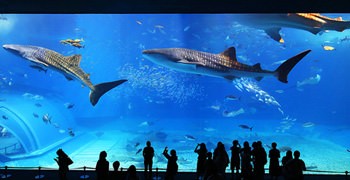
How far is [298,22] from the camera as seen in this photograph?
7.14m

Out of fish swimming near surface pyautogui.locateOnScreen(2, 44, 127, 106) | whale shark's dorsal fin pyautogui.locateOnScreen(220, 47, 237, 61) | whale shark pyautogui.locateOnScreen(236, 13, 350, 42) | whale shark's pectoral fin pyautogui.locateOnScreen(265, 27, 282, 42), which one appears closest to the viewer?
whale shark pyautogui.locateOnScreen(236, 13, 350, 42)

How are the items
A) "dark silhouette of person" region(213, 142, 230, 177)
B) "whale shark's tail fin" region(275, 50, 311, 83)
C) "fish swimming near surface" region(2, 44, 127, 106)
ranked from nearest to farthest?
"dark silhouette of person" region(213, 142, 230, 177)
"whale shark's tail fin" region(275, 50, 311, 83)
"fish swimming near surface" region(2, 44, 127, 106)

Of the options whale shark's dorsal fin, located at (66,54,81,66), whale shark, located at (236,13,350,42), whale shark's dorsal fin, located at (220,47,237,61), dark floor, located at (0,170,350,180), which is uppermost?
whale shark, located at (236,13,350,42)

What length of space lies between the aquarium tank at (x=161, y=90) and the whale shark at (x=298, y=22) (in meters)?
0.02

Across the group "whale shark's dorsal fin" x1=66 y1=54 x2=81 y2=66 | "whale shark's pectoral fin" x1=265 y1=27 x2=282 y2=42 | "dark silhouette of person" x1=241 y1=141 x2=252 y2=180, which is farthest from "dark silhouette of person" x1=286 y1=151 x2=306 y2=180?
"whale shark's dorsal fin" x1=66 y1=54 x2=81 y2=66

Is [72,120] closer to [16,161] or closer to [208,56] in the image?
[16,161]

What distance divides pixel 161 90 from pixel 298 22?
102 feet

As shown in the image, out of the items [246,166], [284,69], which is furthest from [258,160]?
[284,69]

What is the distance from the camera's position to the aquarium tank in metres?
8.05

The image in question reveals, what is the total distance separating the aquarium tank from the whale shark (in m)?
0.02

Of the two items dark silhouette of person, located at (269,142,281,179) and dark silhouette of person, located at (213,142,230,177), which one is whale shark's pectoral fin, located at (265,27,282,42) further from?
dark silhouette of person, located at (213,142,230,177)

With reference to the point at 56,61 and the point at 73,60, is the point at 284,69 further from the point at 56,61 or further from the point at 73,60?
the point at 56,61
